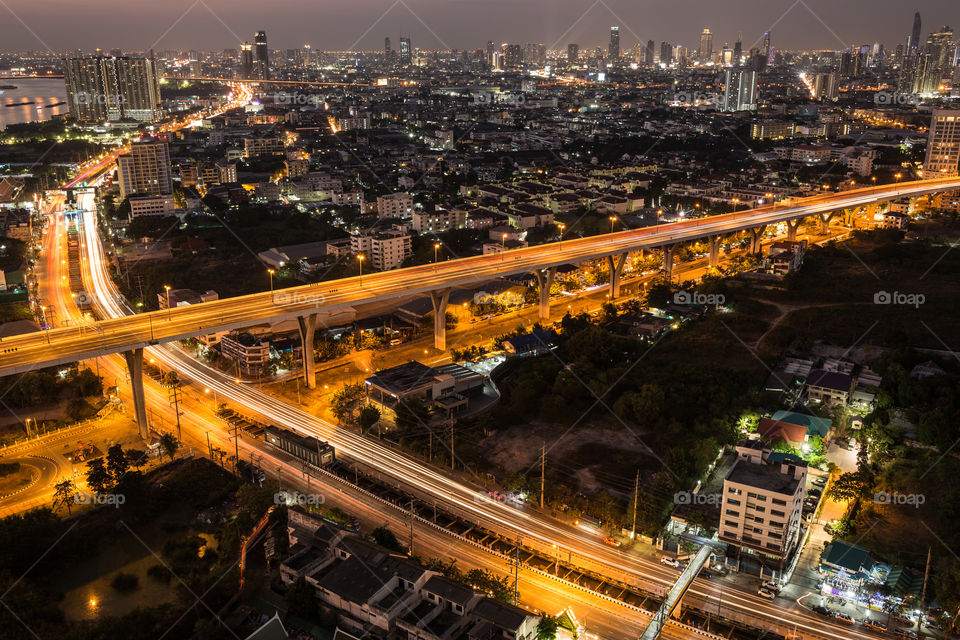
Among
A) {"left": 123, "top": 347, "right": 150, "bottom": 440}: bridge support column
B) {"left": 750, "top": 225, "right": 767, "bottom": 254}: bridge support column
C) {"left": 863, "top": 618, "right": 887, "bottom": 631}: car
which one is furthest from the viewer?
{"left": 750, "top": 225, "right": 767, "bottom": 254}: bridge support column

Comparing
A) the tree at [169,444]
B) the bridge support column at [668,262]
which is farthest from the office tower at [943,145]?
the tree at [169,444]

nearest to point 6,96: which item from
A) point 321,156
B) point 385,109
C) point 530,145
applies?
point 385,109

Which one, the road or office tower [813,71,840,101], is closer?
the road

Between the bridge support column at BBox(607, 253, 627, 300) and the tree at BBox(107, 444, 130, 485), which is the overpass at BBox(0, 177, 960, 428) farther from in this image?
the tree at BBox(107, 444, 130, 485)

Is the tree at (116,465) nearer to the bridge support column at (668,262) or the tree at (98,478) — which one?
the tree at (98,478)

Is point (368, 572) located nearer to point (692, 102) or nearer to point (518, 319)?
point (518, 319)

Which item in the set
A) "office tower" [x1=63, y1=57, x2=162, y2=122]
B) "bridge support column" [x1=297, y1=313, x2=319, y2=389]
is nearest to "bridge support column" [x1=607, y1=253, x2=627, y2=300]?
"bridge support column" [x1=297, y1=313, x2=319, y2=389]

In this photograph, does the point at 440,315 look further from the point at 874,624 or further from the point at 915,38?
the point at 915,38
